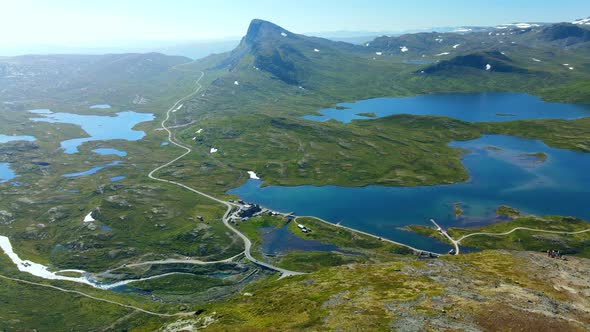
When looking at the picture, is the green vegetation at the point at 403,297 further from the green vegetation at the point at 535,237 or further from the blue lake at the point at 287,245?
the blue lake at the point at 287,245

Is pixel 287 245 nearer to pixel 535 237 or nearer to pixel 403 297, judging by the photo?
pixel 403 297

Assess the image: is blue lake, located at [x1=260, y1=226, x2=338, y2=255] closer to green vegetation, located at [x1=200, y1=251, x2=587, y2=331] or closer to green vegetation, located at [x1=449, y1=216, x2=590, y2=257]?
green vegetation, located at [x1=200, y1=251, x2=587, y2=331]

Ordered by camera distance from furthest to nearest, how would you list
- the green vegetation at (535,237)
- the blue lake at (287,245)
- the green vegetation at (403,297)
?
1. the blue lake at (287,245)
2. the green vegetation at (535,237)
3. the green vegetation at (403,297)

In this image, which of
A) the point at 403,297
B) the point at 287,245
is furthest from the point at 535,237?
the point at 287,245

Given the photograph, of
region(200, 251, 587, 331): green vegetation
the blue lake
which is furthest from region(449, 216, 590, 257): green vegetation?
the blue lake

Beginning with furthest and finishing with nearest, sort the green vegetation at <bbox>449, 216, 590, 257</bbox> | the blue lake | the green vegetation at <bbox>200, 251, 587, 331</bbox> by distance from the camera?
the blue lake
the green vegetation at <bbox>449, 216, 590, 257</bbox>
the green vegetation at <bbox>200, 251, 587, 331</bbox>

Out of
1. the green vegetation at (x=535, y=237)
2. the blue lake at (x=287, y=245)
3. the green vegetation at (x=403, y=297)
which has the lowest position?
the blue lake at (x=287, y=245)

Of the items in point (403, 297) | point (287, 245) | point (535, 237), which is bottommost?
point (287, 245)

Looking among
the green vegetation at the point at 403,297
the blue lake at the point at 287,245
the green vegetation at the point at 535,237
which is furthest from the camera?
the blue lake at the point at 287,245

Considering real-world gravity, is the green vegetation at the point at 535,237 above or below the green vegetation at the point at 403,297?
below

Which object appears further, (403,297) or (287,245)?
(287,245)

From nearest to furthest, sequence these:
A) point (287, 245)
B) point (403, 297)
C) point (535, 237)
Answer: point (403, 297) < point (535, 237) < point (287, 245)

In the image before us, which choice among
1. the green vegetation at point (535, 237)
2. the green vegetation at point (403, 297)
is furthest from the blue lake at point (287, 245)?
A: the green vegetation at point (535, 237)
